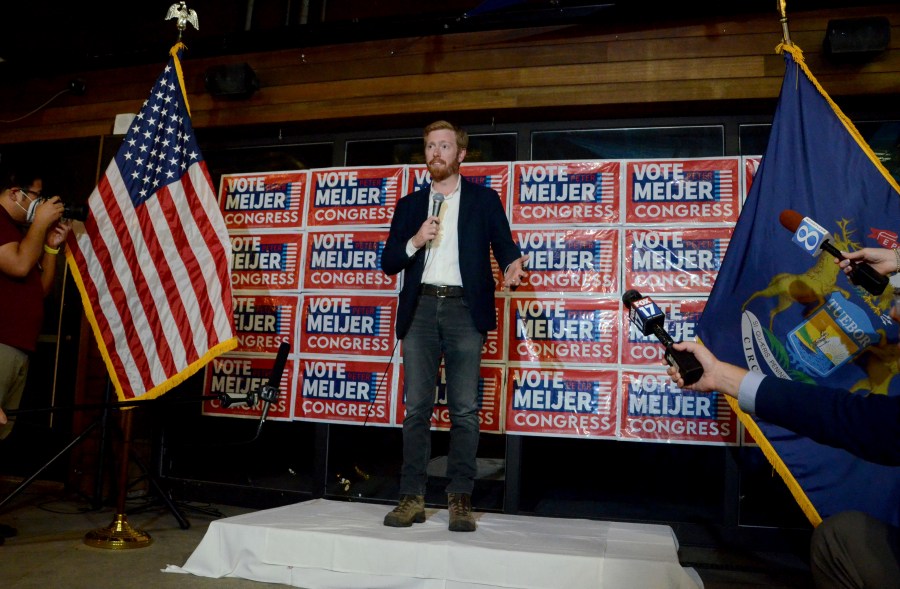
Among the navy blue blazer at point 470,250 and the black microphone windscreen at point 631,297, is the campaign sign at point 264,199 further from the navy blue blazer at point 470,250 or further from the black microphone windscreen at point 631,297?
the black microphone windscreen at point 631,297

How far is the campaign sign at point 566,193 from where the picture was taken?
400 cm

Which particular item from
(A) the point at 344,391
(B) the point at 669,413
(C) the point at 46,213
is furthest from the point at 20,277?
(B) the point at 669,413

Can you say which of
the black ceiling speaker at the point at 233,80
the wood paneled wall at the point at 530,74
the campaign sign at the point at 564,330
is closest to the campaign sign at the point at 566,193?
the wood paneled wall at the point at 530,74

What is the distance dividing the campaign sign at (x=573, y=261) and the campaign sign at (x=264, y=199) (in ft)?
5.06

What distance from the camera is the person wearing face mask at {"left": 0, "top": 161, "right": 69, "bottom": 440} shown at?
362cm

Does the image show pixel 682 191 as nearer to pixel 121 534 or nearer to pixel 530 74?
pixel 530 74

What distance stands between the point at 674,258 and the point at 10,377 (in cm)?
362

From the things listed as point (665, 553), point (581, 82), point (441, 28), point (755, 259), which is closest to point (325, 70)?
point (441, 28)

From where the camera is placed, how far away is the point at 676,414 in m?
3.72

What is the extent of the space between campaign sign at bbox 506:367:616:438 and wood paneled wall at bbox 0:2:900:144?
1.56 meters

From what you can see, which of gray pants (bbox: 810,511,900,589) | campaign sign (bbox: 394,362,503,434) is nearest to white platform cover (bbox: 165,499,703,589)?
campaign sign (bbox: 394,362,503,434)

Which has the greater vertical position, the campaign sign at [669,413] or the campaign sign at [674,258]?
the campaign sign at [674,258]

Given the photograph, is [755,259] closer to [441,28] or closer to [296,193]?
[441,28]

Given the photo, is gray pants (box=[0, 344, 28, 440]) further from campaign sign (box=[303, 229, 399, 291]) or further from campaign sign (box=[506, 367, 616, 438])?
campaign sign (box=[506, 367, 616, 438])
